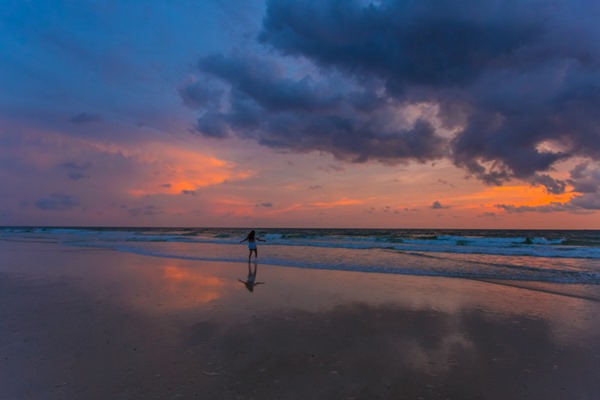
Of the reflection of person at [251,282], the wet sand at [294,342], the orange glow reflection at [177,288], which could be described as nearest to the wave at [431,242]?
the reflection of person at [251,282]

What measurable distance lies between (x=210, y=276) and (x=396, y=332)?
28.0 feet

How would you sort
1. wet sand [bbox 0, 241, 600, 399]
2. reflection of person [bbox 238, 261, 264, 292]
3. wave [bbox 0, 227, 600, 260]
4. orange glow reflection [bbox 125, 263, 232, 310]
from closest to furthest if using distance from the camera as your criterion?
wet sand [bbox 0, 241, 600, 399] → orange glow reflection [bbox 125, 263, 232, 310] → reflection of person [bbox 238, 261, 264, 292] → wave [bbox 0, 227, 600, 260]

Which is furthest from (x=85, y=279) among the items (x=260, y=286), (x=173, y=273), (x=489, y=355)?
(x=489, y=355)

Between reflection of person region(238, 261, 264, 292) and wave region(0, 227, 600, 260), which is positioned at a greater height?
wave region(0, 227, 600, 260)

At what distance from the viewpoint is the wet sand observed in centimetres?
455

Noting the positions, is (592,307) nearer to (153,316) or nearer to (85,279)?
(153,316)

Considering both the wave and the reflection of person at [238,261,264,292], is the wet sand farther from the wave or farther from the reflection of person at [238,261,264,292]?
the wave

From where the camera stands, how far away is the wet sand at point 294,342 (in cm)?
455

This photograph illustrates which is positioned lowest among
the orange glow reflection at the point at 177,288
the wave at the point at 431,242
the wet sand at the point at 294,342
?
the wet sand at the point at 294,342

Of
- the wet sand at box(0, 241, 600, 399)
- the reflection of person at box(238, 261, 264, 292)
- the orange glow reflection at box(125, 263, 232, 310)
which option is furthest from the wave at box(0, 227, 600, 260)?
the orange glow reflection at box(125, 263, 232, 310)

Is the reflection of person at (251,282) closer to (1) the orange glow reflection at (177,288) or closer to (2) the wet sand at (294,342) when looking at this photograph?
(2) the wet sand at (294,342)

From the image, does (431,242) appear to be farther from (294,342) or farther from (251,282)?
(294,342)

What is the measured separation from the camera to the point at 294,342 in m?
6.22

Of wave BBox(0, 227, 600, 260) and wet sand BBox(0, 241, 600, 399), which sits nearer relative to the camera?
wet sand BBox(0, 241, 600, 399)
